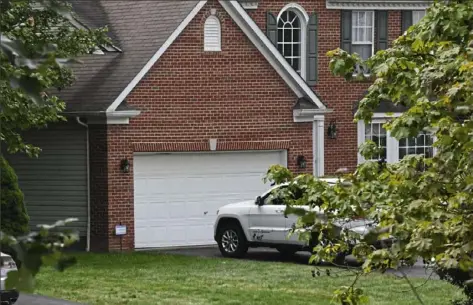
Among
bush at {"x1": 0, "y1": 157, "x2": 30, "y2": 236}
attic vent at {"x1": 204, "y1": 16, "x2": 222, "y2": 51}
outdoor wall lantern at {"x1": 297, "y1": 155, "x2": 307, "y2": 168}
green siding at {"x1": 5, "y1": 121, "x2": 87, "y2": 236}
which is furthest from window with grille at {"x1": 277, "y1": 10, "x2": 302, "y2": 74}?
bush at {"x1": 0, "y1": 157, "x2": 30, "y2": 236}

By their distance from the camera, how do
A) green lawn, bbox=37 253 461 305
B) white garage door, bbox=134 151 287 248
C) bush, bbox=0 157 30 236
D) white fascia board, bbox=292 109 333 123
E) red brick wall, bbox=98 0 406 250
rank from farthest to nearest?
white fascia board, bbox=292 109 333 123 → white garage door, bbox=134 151 287 248 → red brick wall, bbox=98 0 406 250 → bush, bbox=0 157 30 236 → green lawn, bbox=37 253 461 305

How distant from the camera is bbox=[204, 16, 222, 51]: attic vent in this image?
89.6 ft

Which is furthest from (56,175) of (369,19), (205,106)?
(369,19)

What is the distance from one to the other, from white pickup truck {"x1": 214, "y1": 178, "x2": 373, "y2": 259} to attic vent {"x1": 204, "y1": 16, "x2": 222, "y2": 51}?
3.87 m

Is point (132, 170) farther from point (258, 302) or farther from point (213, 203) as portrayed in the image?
point (258, 302)

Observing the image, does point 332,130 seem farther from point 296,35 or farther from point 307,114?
point 296,35

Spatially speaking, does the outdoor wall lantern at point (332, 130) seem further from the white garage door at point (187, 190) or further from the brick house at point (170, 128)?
the white garage door at point (187, 190)

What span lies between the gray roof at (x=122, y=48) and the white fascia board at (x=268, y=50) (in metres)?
0.98

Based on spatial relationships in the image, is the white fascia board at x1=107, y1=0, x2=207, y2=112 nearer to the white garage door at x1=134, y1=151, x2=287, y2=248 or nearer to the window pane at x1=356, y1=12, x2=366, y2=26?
the white garage door at x1=134, y1=151, x2=287, y2=248

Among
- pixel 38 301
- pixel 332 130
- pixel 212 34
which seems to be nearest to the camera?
pixel 38 301

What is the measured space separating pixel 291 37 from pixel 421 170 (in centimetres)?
2008

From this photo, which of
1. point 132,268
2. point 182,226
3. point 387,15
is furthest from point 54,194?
point 387,15

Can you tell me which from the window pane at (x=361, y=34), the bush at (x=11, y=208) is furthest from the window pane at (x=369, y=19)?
the bush at (x=11, y=208)

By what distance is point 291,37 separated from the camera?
30375 millimetres
